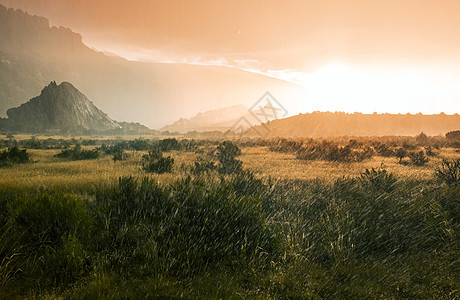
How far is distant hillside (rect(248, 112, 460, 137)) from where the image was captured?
8256 centimetres

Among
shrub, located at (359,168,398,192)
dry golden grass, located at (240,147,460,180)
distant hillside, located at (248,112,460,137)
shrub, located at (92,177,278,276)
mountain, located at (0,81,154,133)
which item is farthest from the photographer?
mountain, located at (0,81,154,133)

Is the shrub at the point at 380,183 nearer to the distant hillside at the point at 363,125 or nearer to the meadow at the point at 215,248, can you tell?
the meadow at the point at 215,248

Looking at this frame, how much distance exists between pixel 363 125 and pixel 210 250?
9050 centimetres

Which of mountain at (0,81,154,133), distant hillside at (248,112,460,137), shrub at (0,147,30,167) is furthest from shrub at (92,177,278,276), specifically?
mountain at (0,81,154,133)

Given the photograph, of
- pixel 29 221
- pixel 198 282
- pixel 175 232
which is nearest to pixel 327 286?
pixel 198 282

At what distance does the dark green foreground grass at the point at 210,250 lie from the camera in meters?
4.72

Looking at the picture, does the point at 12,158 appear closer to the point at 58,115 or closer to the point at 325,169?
the point at 325,169

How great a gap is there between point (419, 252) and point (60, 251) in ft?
26.5

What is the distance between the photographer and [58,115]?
10412cm

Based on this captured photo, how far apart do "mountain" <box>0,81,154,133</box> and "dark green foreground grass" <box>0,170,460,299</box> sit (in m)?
101

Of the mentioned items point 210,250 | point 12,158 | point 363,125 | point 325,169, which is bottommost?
point 210,250

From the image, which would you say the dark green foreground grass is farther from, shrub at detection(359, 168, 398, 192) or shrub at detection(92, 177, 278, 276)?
shrub at detection(359, 168, 398, 192)

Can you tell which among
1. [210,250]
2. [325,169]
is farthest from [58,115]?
[210,250]

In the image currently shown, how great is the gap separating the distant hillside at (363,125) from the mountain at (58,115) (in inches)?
2622
